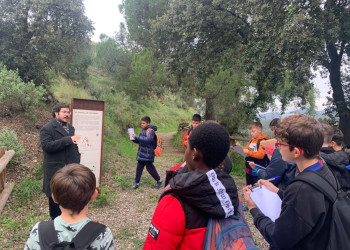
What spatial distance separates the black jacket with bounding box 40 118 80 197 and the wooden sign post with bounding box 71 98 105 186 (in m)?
1.17

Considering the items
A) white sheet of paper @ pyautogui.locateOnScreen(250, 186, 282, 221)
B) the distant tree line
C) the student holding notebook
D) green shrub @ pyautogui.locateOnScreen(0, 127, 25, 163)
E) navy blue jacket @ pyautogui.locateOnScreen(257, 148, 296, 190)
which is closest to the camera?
the student holding notebook

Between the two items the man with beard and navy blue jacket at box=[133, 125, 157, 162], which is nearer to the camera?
the man with beard

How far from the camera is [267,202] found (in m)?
1.80

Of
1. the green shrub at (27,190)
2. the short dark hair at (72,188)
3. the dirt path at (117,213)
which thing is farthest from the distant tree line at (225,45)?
the short dark hair at (72,188)

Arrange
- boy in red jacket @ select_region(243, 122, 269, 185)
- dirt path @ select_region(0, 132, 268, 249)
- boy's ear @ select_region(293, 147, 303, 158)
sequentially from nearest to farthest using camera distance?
boy's ear @ select_region(293, 147, 303, 158) → dirt path @ select_region(0, 132, 268, 249) → boy in red jacket @ select_region(243, 122, 269, 185)

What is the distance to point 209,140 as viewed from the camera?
1.45 metres

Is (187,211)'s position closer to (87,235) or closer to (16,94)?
(87,235)

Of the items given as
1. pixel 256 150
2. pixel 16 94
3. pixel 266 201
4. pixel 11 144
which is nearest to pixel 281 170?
pixel 266 201

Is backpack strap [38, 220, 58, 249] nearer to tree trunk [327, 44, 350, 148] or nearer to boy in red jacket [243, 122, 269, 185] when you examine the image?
boy in red jacket [243, 122, 269, 185]

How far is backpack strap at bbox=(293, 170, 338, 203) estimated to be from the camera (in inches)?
54.4

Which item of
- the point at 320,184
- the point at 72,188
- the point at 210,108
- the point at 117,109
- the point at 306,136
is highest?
the point at 306,136

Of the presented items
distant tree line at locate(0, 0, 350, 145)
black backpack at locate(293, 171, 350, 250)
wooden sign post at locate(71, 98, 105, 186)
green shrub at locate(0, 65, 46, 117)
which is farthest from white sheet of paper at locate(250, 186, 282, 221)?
green shrub at locate(0, 65, 46, 117)

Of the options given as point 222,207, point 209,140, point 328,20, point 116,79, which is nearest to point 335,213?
point 222,207

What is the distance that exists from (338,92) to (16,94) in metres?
11.5
